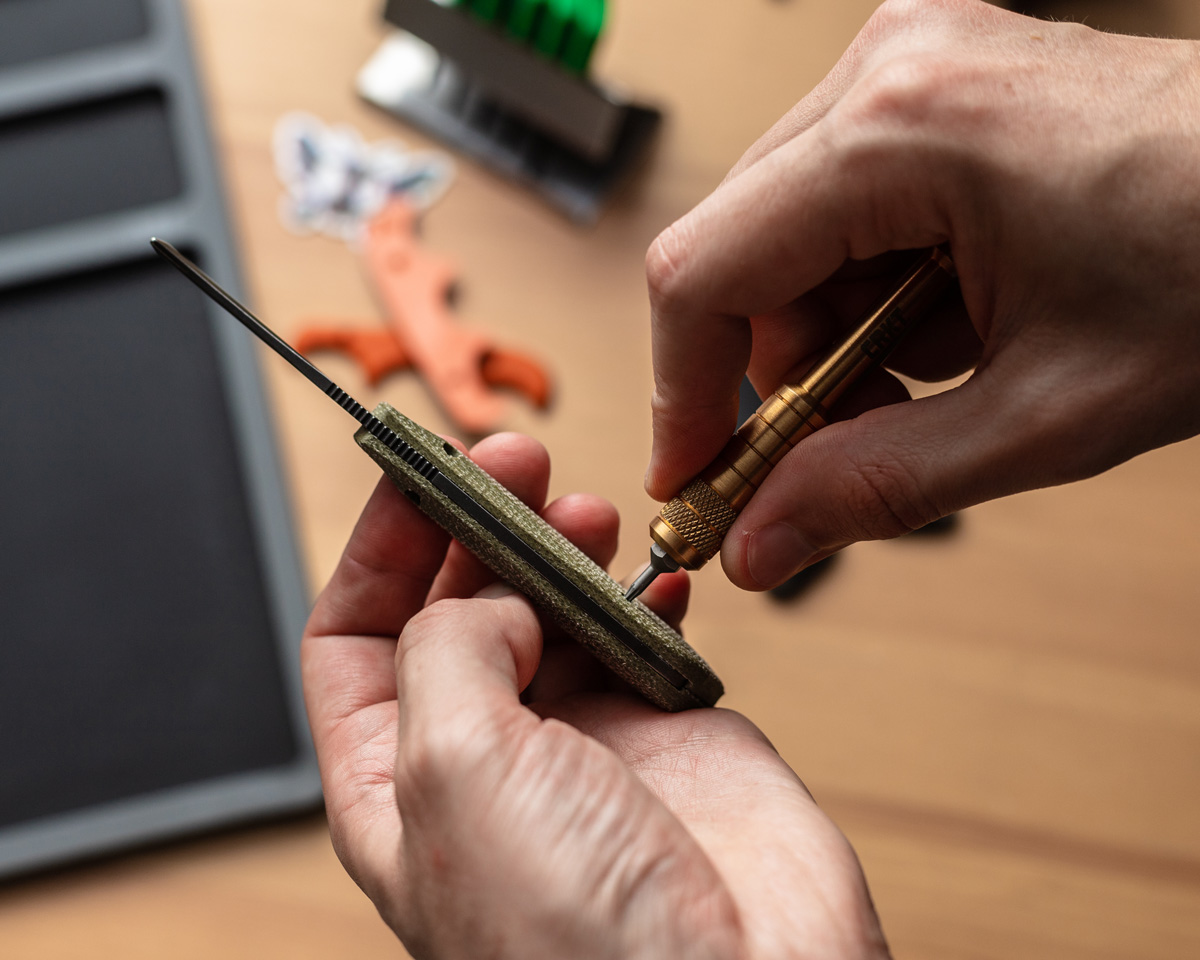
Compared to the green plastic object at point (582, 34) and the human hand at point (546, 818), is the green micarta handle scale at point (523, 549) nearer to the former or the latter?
the human hand at point (546, 818)

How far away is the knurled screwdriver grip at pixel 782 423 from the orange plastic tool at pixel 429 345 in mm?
388

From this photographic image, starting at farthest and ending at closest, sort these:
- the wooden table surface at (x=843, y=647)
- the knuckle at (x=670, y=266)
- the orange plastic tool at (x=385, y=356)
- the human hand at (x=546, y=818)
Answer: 1. the orange plastic tool at (x=385, y=356)
2. the wooden table surface at (x=843, y=647)
3. the knuckle at (x=670, y=266)
4. the human hand at (x=546, y=818)

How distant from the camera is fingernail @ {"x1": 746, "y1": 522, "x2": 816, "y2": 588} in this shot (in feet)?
2.03

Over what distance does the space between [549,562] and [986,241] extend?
335 millimetres

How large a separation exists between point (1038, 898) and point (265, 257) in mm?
1038

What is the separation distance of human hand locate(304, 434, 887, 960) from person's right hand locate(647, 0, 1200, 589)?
195 millimetres

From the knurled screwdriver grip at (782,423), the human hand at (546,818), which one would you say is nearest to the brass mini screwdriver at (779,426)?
the knurled screwdriver grip at (782,423)

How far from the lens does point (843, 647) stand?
926 mm

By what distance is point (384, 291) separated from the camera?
984mm

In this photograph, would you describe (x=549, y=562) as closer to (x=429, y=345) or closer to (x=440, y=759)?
(x=440, y=759)

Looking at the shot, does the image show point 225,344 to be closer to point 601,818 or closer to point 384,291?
point 384,291

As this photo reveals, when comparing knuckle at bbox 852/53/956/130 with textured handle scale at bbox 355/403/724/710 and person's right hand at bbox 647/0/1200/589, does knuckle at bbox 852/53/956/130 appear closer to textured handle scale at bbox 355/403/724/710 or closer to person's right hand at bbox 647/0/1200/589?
person's right hand at bbox 647/0/1200/589

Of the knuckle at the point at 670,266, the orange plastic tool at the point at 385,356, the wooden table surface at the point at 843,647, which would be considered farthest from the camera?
the orange plastic tool at the point at 385,356

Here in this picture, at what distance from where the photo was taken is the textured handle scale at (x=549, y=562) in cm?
60
